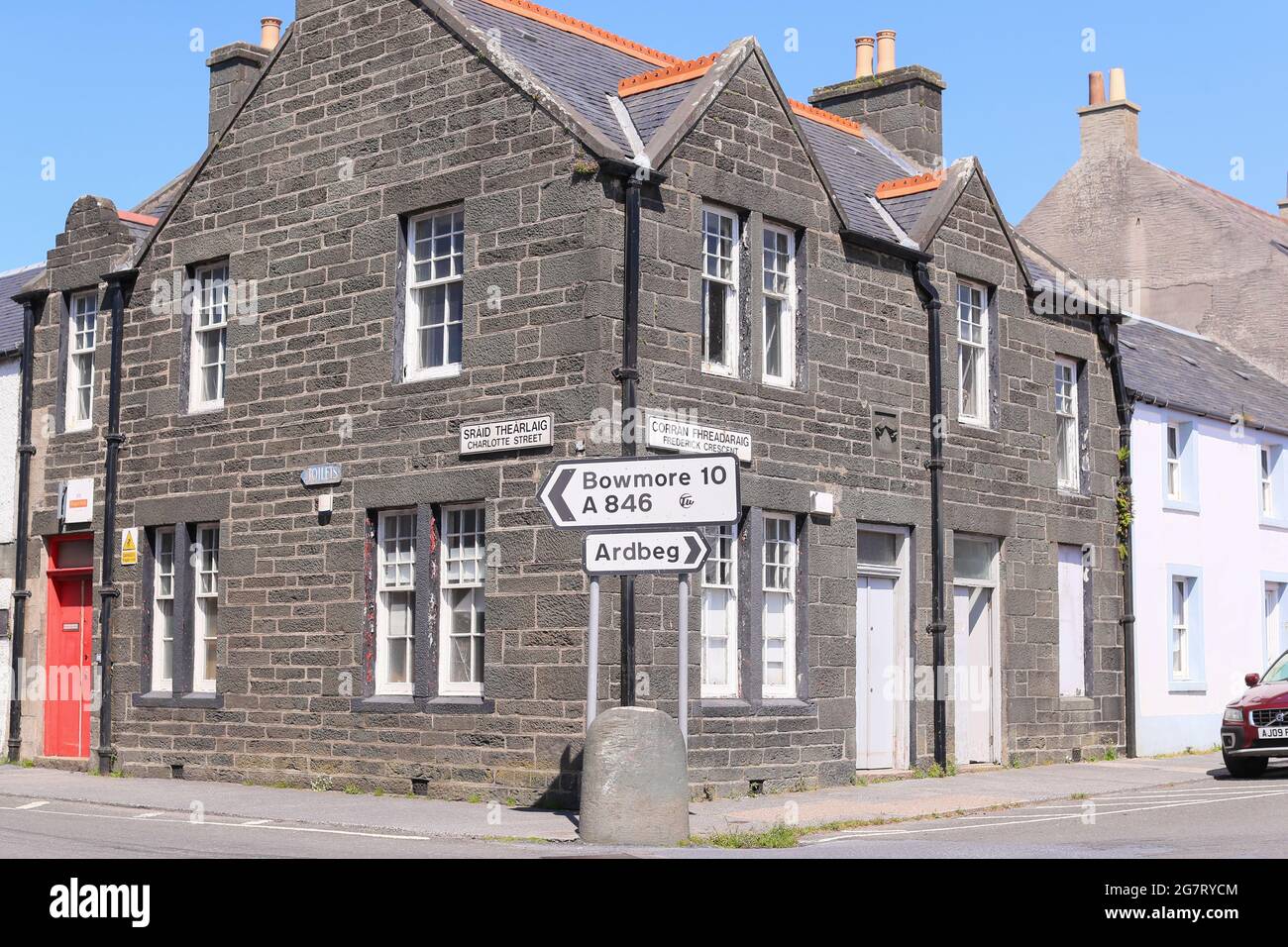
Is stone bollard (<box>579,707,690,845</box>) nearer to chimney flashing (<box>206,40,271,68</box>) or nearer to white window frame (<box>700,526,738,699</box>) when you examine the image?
white window frame (<box>700,526,738,699</box>)

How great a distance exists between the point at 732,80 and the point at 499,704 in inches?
269

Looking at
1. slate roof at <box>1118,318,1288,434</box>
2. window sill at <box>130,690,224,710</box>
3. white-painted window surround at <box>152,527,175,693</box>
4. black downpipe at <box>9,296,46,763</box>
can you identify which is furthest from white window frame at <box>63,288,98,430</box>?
slate roof at <box>1118,318,1288,434</box>

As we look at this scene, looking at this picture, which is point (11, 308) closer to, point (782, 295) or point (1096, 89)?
point (782, 295)

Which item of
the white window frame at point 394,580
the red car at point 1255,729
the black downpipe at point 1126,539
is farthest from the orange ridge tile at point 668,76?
the red car at point 1255,729

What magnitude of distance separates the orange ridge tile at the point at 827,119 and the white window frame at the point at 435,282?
643 centimetres

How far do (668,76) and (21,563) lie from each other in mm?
10373

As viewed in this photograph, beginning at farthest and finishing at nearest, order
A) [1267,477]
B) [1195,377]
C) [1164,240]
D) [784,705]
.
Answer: [1164,240], [1267,477], [1195,377], [784,705]

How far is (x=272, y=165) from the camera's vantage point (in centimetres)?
1983

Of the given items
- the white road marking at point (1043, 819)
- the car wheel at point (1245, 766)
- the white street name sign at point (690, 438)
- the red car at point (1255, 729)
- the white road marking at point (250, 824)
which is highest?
the white street name sign at point (690, 438)

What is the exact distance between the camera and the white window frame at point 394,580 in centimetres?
1802

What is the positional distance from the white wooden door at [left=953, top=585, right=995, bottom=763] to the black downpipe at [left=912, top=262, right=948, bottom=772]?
58 centimetres

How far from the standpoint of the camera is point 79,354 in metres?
21.9

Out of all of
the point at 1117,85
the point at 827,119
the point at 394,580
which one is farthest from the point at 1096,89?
the point at 394,580

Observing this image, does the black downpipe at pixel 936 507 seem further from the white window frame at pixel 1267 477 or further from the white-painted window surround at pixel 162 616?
the white window frame at pixel 1267 477
